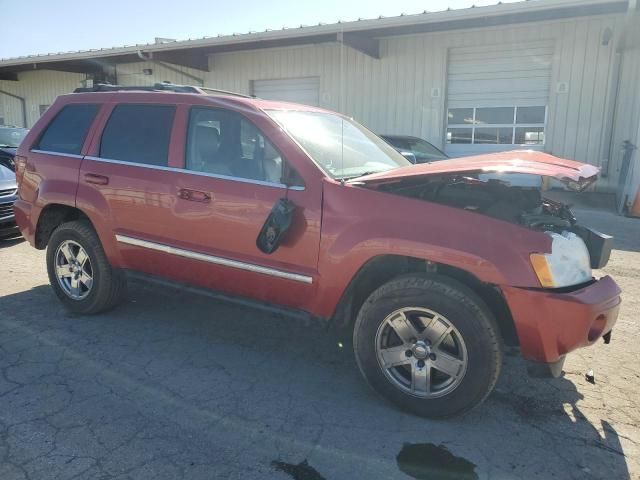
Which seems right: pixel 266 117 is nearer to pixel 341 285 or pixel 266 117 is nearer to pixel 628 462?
pixel 341 285

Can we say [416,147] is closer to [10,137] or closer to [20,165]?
[20,165]

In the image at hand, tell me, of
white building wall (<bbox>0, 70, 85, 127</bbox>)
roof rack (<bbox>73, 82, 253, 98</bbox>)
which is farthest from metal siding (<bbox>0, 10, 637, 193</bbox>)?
roof rack (<bbox>73, 82, 253, 98</bbox>)

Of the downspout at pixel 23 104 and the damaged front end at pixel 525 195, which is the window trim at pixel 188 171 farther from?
the downspout at pixel 23 104

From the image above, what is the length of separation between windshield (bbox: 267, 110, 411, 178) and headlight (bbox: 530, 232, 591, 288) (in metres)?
1.35

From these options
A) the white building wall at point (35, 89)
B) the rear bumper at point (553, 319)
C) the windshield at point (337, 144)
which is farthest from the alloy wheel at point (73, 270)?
the white building wall at point (35, 89)

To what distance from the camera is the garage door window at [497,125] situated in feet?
40.9

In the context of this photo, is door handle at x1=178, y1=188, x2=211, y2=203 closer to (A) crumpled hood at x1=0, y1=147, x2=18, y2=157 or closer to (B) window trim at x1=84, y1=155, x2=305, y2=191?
(B) window trim at x1=84, y1=155, x2=305, y2=191

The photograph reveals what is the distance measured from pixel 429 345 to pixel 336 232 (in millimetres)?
851

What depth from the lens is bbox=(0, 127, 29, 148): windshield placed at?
1109cm

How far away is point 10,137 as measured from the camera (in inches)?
448

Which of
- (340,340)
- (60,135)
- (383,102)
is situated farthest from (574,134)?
(60,135)

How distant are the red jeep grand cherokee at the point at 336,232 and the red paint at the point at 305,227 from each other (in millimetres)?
10

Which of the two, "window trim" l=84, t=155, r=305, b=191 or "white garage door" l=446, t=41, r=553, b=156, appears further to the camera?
"white garage door" l=446, t=41, r=553, b=156

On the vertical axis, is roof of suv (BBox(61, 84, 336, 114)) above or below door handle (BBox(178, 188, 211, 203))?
above
